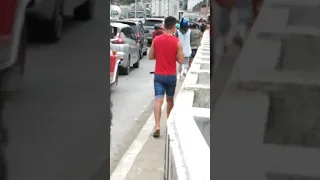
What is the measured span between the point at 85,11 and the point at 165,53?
5080mm

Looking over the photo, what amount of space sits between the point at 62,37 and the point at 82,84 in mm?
200

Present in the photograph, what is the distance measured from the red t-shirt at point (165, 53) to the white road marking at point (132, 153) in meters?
1.01

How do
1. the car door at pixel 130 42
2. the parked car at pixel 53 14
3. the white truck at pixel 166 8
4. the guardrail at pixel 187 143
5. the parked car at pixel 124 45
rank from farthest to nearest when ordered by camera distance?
the white truck at pixel 166 8
the car door at pixel 130 42
the parked car at pixel 124 45
the guardrail at pixel 187 143
the parked car at pixel 53 14

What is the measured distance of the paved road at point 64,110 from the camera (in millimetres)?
1871

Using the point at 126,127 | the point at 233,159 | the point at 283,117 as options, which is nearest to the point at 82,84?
the point at 233,159

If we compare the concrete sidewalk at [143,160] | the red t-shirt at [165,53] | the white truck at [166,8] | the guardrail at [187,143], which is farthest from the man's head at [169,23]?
the white truck at [166,8]

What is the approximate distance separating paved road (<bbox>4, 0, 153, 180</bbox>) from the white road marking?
3.55m

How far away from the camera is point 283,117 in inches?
67.8

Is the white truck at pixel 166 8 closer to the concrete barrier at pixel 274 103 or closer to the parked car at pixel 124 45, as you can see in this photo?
the parked car at pixel 124 45

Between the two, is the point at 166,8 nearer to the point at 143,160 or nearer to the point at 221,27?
the point at 143,160

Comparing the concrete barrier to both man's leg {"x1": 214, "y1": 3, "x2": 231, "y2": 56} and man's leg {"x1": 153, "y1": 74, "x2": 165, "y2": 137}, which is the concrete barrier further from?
man's leg {"x1": 153, "y1": 74, "x2": 165, "y2": 137}

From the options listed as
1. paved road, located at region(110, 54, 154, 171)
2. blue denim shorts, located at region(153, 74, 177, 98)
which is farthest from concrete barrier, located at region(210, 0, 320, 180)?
blue denim shorts, located at region(153, 74, 177, 98)

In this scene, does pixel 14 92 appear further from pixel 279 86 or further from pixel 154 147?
pixel 154 147

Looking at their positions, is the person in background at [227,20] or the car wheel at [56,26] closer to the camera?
the person in background at [227,20]
